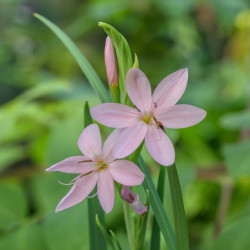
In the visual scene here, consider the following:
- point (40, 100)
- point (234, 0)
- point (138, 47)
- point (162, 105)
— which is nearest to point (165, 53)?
point (138, 47)

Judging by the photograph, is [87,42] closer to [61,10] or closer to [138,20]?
[61,10]

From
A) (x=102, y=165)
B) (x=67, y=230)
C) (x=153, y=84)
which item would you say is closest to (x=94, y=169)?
(x=102, y=165)

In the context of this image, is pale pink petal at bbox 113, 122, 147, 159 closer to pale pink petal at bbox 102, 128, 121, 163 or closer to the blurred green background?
pale pink petal at bbox 102, 128, 121, 163

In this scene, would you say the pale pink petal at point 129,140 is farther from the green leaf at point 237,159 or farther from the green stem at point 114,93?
the green leaf at point 237,159

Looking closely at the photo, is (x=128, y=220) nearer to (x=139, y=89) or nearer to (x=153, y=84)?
(x=139, y=89)

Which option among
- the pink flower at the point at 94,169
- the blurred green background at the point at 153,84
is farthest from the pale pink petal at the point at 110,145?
the blurred green background at the point at 153,84

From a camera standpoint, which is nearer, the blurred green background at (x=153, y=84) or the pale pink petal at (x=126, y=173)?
the pale pink petal at (x=126, y=173)

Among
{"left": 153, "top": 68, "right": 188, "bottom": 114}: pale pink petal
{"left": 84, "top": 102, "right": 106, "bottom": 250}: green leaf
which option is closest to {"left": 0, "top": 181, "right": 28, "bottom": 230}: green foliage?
{"left": 84, "top": 102, "right": 106, "bottom": 250}: green leaf
